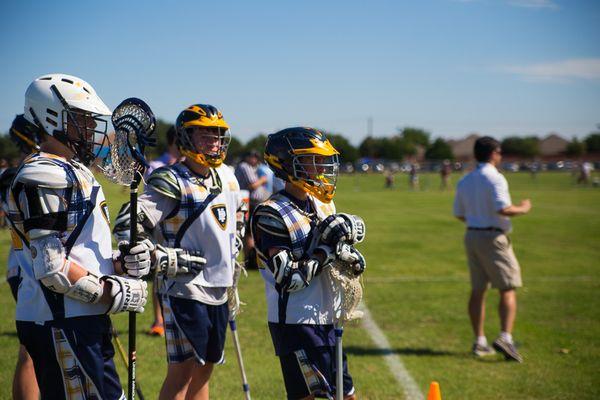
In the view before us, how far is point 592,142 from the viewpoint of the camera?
119 meters

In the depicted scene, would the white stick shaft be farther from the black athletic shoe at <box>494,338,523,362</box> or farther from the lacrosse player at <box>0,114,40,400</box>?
the black athletic shoe at <box>494,338,523,362</box>

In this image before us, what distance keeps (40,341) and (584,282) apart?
10.9 m

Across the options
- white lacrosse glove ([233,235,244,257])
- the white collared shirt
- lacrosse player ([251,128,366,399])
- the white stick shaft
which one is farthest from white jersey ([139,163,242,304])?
the white collared shirt

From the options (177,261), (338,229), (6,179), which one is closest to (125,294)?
(177,261)

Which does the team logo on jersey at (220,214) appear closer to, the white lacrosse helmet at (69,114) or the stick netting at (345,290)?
the stick netting at (345,290)

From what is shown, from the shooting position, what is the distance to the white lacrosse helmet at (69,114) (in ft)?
11.8

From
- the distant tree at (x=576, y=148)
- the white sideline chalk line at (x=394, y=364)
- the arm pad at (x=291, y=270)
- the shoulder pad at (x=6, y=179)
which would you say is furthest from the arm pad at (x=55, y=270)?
the distant tree at (x=576, y=148)

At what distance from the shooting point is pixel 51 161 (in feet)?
11.3

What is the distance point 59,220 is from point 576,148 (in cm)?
12650

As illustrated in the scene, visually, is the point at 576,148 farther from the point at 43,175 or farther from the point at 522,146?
the point at 43,175

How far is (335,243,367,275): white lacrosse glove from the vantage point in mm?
4145

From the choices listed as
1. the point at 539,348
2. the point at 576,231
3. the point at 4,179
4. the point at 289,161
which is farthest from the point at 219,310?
the point at 576,231

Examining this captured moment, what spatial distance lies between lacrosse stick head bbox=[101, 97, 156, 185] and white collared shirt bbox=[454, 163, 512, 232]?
16.8ft

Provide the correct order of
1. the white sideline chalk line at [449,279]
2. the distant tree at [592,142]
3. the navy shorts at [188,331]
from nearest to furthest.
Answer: the navy shorts at [188,331] → the white sideline chalk line at [449,279] → the distant tree at [592,142]
